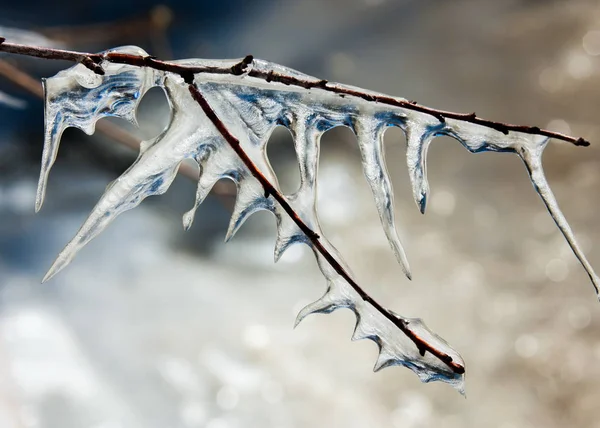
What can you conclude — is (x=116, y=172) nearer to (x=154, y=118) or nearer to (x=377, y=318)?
(x=154, y=118)

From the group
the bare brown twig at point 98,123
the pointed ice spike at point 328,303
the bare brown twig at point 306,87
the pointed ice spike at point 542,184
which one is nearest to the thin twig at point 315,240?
the bare brown twig at point 306,87

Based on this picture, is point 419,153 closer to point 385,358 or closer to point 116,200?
point 385,358

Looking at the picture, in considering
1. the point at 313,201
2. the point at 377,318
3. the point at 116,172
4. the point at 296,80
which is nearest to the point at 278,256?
the point at 313,201

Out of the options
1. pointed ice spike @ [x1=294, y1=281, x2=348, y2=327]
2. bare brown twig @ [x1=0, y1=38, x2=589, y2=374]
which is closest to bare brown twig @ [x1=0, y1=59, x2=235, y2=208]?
bare brown twig @ [x1=0, y1=38, x2=589, y2=374]

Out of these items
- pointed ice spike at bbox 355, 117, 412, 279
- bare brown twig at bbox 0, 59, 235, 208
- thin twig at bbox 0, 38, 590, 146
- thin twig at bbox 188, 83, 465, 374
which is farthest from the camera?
bare brown twig at bbox 0, 59, 235, 208

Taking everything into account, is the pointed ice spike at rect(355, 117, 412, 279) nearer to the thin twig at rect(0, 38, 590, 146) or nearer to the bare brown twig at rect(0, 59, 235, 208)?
the thin twig at rect(0, 38, 590, 146)
